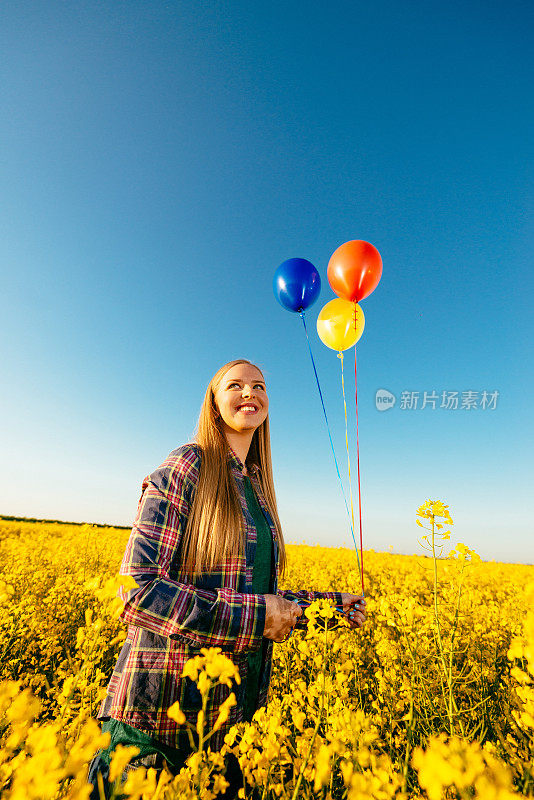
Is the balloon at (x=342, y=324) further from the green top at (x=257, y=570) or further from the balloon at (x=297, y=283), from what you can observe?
the green top at (x=257, y=570)

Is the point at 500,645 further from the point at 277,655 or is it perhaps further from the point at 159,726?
the point at 159,726

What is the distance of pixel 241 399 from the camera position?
1666mm

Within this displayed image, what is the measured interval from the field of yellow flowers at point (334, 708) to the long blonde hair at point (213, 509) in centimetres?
30

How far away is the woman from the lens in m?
1.08

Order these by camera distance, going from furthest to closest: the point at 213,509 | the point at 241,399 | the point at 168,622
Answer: the point at 241,399 → the point at 213,509 → the point at 168,622

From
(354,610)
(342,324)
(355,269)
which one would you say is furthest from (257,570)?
(355,269)

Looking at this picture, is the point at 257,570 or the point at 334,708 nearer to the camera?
the point at 334,708

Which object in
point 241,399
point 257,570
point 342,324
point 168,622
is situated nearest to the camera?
point 168,622

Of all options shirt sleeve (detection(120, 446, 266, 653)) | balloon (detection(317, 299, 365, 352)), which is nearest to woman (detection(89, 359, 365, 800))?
shirt sleeve (detection(120, 446, 266, 653))

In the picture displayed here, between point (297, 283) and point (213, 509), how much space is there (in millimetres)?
2236

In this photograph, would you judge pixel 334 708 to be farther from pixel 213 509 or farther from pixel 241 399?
pixel 241 399

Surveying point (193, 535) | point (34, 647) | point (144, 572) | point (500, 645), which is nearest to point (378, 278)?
point (193, 535)

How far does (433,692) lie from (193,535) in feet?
5.97

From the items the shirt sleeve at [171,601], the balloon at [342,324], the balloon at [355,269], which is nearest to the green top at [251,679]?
the shirt sleeve at [171,601]
